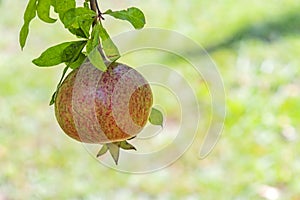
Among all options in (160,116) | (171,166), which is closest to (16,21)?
(171,166)

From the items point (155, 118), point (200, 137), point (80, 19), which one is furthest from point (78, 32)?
point (200, 137)

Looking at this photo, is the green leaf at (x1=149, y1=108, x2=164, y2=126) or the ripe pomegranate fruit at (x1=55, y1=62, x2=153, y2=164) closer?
the ripe pomegranate fruit at (x1=55, y1=62, x2=153, y2=164)

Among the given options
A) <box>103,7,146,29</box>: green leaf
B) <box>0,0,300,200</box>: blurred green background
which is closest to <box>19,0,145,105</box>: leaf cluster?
<box>103,7,146,29</box>: green leaf

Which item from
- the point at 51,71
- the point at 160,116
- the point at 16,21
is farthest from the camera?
the point at 16,21

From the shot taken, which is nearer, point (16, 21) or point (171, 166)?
point (171, 166)

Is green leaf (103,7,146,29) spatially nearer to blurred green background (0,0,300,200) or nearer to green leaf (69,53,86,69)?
green leaf (69,53,86,69)

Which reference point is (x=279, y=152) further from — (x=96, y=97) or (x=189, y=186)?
(x=96, y=97)
